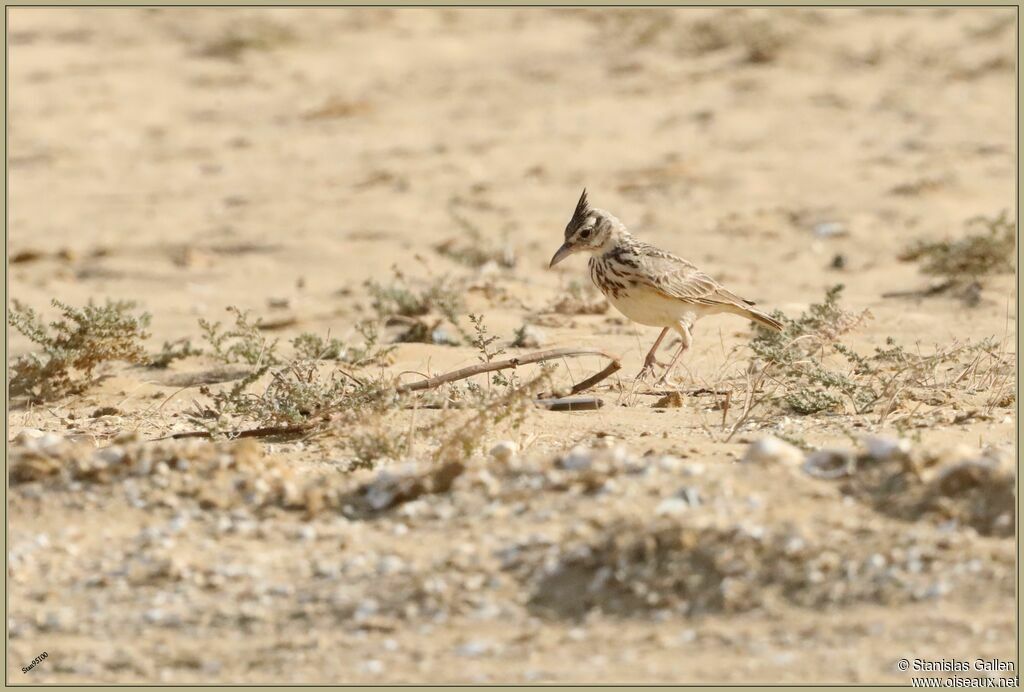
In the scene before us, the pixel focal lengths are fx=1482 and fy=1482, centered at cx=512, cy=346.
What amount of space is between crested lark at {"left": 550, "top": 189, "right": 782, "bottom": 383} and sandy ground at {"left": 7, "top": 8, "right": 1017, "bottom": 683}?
0.97 ft

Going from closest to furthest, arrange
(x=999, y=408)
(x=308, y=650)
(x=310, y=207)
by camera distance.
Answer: (x=308, y=650) < (x=999, y=408) < (x=310, y=207)

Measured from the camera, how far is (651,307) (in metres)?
7.14

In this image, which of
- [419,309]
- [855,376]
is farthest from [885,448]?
[419,309]

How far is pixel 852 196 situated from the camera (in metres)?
11.4

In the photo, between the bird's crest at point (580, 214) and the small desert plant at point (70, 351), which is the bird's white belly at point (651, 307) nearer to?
the bird's crest at point (580, 214)

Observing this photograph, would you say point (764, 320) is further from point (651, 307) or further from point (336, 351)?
point (336, 351)

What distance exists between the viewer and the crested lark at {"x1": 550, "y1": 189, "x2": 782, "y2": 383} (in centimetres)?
712

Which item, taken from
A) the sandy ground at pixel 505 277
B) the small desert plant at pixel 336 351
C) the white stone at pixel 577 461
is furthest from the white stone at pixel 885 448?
the small desert plant at pixel 336 351

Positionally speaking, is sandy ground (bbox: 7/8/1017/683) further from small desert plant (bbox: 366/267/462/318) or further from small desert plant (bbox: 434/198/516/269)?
small desert plant (bbox: 366/267/462/318)

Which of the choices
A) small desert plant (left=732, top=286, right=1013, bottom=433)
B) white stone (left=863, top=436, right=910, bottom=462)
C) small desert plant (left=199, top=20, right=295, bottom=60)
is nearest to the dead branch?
small desert plant (left=732, top=286, right=1013, bottom=433)

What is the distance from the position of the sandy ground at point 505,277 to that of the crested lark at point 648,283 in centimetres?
30

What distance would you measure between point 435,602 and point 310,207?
7.88 meters

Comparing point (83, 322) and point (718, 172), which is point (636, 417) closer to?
point (83, 322)

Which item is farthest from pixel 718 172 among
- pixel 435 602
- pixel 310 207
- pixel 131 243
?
pixel 435 602
